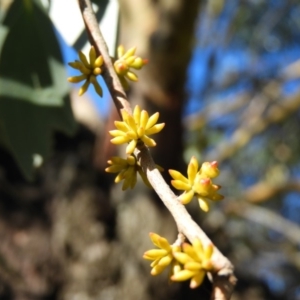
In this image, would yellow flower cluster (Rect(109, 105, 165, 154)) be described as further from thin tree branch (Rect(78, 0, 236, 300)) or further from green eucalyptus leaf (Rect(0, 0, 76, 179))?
green eucalyptus leaf (Rect(0, 0, 76, 179))

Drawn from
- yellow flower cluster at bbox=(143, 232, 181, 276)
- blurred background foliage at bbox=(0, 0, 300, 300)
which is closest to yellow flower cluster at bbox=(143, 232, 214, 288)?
yellow flower cluster at bbox=(143, 232, 181, 276)

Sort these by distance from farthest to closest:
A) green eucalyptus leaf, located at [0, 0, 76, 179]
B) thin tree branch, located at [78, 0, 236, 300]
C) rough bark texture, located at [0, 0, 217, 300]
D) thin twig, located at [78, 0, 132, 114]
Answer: rough bark texture, located at [0, 0, 217, 300], green eucalyptus leaf, located at [0, 0, 76, 179], thin twig, located at [78, 0, 132, 114], thin tree branch, located at [78, 0, 236, 300]

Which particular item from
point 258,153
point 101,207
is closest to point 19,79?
point 101,207

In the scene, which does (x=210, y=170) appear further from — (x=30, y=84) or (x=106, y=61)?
(x=30, y=84)

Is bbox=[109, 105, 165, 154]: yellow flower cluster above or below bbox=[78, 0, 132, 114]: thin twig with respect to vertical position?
below

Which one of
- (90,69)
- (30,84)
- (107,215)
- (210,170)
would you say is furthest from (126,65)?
(107,215)

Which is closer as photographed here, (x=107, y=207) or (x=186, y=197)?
(x=186, y=197)

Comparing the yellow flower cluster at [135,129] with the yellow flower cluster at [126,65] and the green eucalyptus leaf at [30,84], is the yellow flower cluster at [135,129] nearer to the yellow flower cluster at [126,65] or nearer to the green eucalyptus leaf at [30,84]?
the yellow flower cluster at [126,65]
